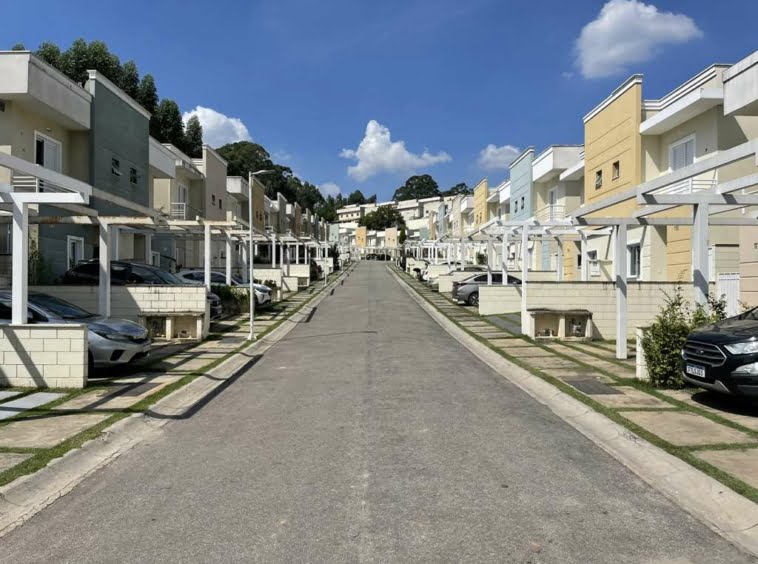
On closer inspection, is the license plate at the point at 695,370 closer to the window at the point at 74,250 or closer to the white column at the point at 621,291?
the white column at the point at 621,291

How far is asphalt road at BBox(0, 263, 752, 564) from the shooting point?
4.14 meters

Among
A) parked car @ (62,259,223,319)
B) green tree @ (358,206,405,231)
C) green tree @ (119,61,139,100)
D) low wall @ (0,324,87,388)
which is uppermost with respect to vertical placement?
green tree @ (119,61,139,100)

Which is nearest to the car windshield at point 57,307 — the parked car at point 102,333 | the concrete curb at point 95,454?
the parked car at point 102,333

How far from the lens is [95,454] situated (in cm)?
640

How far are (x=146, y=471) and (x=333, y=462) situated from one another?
177cm

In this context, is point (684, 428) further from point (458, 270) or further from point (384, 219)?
point (384, 219)

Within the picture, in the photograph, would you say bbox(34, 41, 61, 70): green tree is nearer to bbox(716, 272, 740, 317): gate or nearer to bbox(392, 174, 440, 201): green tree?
bbox(716, 272, 740, 317): gate

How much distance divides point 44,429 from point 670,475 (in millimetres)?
6749

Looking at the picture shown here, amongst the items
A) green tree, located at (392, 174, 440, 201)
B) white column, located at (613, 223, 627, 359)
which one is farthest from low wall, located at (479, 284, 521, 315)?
green tree, located at (392, 174, 440, 201)

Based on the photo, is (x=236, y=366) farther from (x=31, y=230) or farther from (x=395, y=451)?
(x=31, y=230)

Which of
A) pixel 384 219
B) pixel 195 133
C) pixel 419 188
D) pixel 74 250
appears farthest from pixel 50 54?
pixel 419 188

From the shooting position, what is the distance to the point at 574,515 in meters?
4.71

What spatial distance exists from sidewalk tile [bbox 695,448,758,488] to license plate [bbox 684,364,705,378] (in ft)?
6.64

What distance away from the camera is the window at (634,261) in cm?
2438
